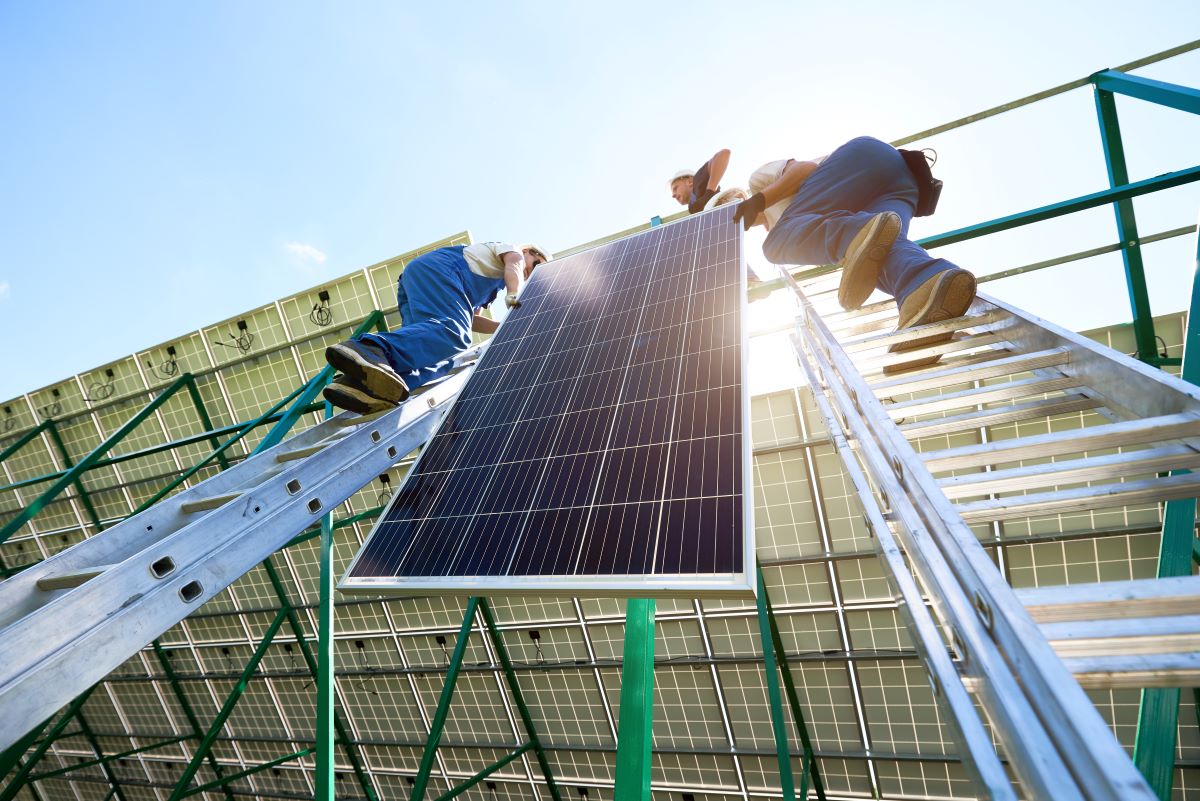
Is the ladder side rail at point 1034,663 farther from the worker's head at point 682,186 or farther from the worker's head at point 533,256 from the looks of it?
the worker's head at point 682,186

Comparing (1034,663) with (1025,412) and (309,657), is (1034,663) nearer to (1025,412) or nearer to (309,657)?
(1025,412)

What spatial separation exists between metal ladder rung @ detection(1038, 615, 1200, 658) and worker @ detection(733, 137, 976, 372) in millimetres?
2212

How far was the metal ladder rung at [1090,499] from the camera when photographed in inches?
66.5

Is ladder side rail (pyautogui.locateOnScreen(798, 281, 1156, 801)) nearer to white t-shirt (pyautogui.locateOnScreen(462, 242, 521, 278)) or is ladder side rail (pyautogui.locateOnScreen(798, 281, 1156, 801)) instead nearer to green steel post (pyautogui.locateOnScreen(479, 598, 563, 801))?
white t-shirt (pyautogui.locateOnScreen(462, 242, 521, 278))

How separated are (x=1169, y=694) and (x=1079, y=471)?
185cm

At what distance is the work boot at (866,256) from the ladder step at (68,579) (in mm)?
3980

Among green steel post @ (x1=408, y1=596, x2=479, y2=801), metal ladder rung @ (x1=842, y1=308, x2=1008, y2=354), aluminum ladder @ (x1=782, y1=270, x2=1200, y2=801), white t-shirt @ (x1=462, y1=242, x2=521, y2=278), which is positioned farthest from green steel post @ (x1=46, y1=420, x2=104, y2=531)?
metal ladder rung @ (x1=842, y1=308, x2=1008, y2=354)

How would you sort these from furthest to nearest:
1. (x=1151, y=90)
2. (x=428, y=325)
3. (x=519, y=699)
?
1. (x=519, y=699)
2. (x=428, y=325)
3. (x=1151, y=90)

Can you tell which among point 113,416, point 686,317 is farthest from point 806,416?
point 113,416

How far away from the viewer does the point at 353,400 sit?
3.73 meters

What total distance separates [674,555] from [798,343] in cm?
280

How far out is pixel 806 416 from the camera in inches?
286

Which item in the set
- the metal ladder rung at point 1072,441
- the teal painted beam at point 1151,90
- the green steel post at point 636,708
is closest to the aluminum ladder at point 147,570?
the green steel post at point 636,708

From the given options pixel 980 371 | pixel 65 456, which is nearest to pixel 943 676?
pixel 980 371
